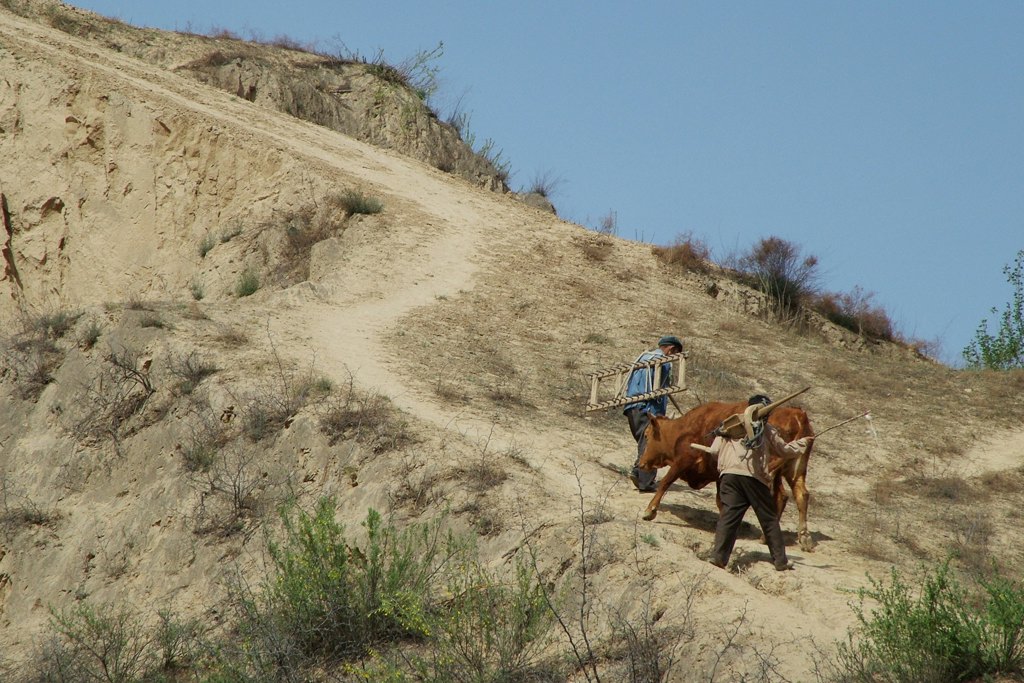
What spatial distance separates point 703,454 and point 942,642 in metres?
3.54

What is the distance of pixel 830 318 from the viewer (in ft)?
80.6

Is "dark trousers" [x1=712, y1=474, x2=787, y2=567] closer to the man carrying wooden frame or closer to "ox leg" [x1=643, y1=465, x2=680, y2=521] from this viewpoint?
"ox leg" [x1=643, y1=465, x2=680, y2=521]

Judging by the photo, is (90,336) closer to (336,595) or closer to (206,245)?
(336,595)

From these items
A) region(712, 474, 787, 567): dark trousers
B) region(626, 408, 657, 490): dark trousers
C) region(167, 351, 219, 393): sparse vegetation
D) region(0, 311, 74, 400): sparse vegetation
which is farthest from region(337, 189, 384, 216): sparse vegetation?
region(712, 474, 787, 567): dark trousers

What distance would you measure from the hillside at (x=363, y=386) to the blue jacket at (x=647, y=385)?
2.71 ft

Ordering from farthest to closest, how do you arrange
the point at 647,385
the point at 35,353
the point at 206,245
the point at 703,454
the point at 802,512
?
1. the point at 206,245
2. the point at 35,353
3. the point at 647,385
4. the point at 703,454
5. the point at 802,512

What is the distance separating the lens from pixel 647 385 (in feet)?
40.9

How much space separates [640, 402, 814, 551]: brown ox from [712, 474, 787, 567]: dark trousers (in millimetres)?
623

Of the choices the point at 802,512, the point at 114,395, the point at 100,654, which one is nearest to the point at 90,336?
the point at 114,395

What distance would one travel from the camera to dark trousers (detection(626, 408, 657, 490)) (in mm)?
11984

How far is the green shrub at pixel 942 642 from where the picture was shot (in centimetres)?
754

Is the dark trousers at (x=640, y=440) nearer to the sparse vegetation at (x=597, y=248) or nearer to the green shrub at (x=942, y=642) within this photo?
the green shrub at (x=942, y=642)

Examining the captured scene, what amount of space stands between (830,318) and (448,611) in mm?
17259

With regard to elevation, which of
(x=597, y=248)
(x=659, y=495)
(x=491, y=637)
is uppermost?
(x=597, y=248)
